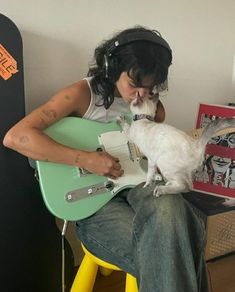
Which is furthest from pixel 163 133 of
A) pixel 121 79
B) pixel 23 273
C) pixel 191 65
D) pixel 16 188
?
pixel 191 65

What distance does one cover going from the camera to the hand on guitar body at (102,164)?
1009 millimetres

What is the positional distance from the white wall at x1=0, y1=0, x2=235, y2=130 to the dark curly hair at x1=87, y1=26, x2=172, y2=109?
19cm

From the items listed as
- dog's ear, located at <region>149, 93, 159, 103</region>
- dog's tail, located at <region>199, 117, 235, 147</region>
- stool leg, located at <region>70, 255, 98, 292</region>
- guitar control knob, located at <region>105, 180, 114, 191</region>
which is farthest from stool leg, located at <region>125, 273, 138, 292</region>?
dog's ear, located at <region>149, 93, 159, 103</region>

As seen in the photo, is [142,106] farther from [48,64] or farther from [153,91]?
[48,64]

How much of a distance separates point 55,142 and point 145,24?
2.28ft

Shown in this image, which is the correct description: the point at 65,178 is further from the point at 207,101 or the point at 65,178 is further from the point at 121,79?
the point at 207,101

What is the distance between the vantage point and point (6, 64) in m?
1.02

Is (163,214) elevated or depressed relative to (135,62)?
depressed

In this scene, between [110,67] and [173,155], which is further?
[110,67]

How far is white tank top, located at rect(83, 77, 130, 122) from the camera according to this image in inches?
43.8

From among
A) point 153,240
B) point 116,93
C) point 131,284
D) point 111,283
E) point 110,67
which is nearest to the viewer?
point 153,240

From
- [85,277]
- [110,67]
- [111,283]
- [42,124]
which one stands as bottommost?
[111,283]

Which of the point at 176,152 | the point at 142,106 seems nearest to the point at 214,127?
the point at 176,152

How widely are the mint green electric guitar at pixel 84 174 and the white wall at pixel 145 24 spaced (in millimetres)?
241
